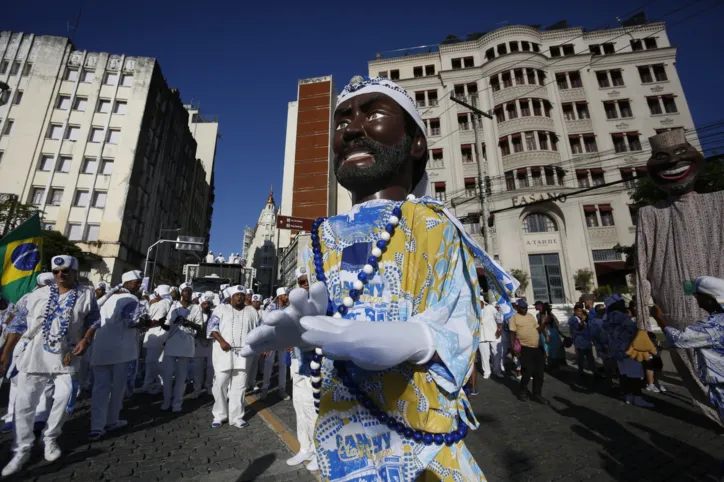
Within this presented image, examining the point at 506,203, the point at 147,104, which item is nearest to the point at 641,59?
the point at 506,203

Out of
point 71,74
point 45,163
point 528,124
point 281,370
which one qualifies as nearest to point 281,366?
point 281,370

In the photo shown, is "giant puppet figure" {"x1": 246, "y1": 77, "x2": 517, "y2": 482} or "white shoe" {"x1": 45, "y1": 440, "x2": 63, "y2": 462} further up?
"giant puppet figure" {"x1": 246, "y1": 77, "x2": 517, "y2": 482}

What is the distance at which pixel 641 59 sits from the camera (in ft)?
90.0

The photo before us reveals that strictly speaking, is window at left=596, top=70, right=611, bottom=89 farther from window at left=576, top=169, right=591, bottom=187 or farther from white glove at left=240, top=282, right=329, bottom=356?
white glove at left=240, top=282, right=329, bottom=356

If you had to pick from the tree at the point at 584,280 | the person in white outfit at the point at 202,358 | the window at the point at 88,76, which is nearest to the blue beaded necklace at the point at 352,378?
the person in white outfit at the point at 202,358

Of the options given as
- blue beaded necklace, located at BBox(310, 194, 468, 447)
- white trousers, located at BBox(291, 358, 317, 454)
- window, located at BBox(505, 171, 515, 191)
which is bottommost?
white trousers, located at BBox(291, 358, 317, 454)

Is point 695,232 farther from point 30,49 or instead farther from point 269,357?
point 30,49

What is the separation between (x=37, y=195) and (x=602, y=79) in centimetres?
4389

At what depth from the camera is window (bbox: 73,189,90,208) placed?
24594 mm

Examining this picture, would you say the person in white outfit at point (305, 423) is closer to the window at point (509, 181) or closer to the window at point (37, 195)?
the window at point (509, 181)

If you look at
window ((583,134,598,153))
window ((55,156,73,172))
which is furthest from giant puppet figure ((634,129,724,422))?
window ((55,156,73,172))

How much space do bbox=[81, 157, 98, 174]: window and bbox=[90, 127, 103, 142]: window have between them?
157 cm

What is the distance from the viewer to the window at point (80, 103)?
26.4 meters

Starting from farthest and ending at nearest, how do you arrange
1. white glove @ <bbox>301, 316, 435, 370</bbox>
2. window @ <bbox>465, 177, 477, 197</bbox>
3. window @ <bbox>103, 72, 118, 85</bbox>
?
1. window @ <bbox>103, 72, 118, 85</bbox>
2. window @ <bbox>465, 177, 477, 197</bbox>
3. white glove @ <bbox>301, 316, 435, 370</bbox>
